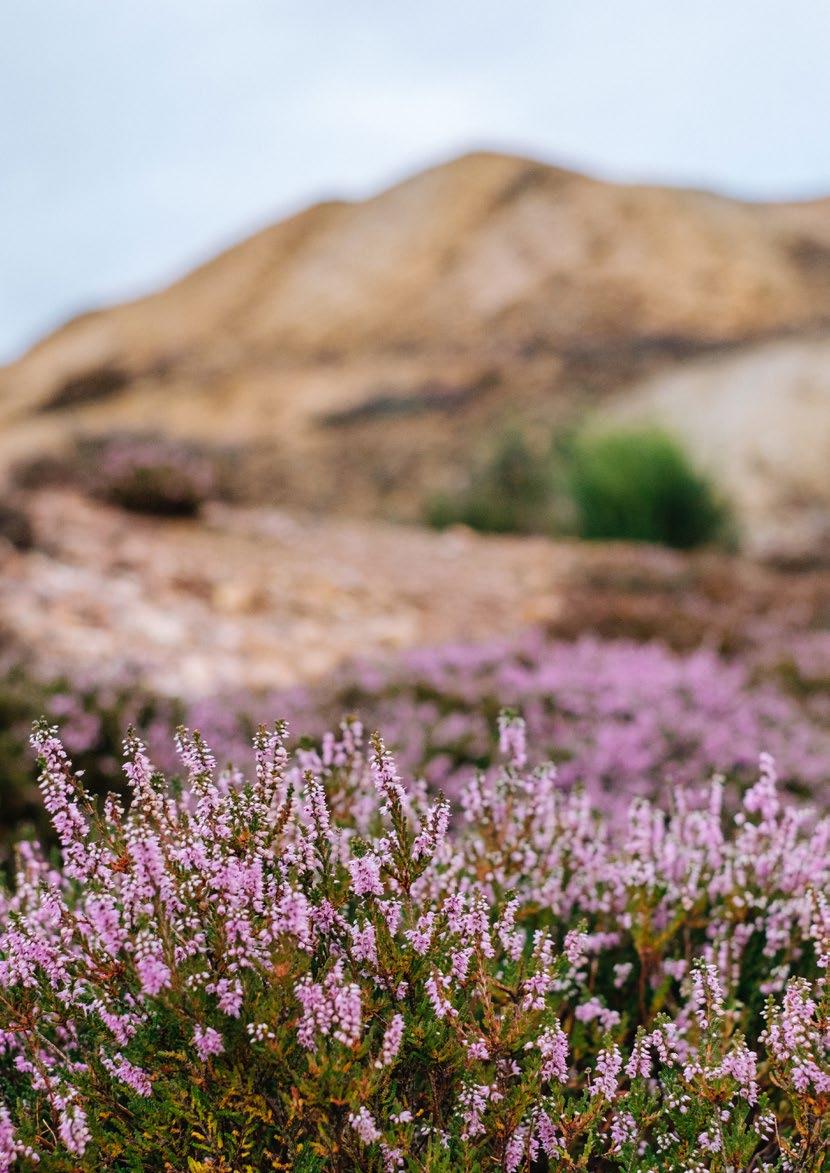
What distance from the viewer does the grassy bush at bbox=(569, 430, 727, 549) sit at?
40.2 feet

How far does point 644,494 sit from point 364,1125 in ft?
36.9

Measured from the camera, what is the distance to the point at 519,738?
7.49 ft

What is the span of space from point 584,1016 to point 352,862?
0.78m

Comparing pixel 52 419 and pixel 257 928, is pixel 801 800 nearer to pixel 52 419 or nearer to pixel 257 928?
pixel 257 928

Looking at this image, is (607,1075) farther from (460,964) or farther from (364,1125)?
(364,1125)

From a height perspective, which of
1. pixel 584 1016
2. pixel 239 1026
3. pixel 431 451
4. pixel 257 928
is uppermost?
pixel 257 928

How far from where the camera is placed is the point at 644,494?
12289 mm

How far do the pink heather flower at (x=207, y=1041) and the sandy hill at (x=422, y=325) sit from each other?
1925 centimetres

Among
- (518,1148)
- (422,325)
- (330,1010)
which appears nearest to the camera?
(330,1010)

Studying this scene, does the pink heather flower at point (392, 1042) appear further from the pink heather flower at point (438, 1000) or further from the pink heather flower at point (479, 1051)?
the pink heather flower at point (479, 1051)

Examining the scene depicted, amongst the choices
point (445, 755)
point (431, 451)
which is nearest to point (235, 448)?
point (431, 451)

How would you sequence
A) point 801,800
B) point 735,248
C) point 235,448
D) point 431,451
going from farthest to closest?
point 735,248
point 235,448
point 431,451
point 801,800

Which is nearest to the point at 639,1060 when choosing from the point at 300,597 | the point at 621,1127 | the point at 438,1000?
the point at 621,1127

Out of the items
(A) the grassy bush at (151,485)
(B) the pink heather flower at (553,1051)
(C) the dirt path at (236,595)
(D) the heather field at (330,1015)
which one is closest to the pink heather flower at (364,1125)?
(D) the heather field at (330,1015)
